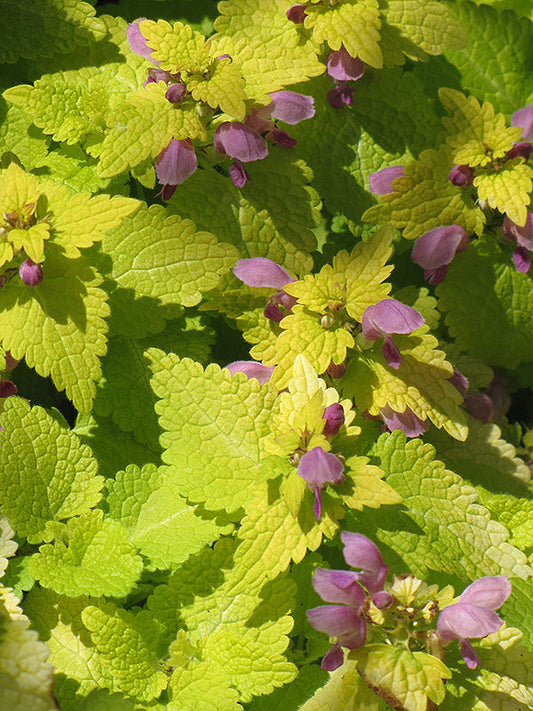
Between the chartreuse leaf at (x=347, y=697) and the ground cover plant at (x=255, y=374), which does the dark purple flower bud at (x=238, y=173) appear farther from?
the chartreuse leaf at (x=347, y=697)

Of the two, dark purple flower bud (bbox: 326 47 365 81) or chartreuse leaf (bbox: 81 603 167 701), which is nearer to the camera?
chartreuse leaf (bbox: 81 603 167 701)

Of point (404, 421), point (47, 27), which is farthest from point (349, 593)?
point (47, 27)

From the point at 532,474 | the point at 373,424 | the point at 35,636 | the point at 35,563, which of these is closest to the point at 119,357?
the point at 35,563

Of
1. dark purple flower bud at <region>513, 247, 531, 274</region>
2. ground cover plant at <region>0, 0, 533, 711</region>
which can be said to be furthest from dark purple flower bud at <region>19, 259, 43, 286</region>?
dark purple flower bud at <region>513, 247, 531, 274</region>

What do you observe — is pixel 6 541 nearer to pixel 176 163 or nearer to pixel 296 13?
pixel 176 163

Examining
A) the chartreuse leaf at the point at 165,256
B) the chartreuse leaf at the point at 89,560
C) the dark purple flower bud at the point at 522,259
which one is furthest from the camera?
the dark purple flower bud at the point at 522,259

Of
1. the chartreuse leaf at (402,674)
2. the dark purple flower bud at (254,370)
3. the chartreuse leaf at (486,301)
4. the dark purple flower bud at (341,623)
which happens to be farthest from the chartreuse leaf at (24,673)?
the chartreuse leaf at (486,301)

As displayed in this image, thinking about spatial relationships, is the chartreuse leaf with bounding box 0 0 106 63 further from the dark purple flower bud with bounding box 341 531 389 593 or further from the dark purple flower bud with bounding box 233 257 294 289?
the dark purple flower bud with bounding box 341 531 389 593

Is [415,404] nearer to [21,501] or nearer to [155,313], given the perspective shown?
[155,313]
